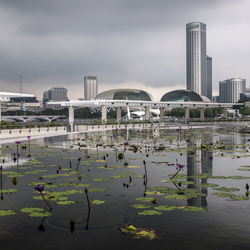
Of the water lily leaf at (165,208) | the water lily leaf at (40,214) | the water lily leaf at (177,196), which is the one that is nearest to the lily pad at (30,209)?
the water lily leaf at (40,214)

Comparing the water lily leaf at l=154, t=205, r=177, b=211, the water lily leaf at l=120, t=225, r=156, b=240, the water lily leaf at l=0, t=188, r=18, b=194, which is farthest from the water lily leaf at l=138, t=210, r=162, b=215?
the water lily leaf at l=0, t=188, r=18, b=194

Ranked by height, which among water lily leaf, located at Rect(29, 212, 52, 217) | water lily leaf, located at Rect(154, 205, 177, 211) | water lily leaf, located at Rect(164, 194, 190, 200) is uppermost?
water lily leaf, located at Rect(164, 194, 190, 200)

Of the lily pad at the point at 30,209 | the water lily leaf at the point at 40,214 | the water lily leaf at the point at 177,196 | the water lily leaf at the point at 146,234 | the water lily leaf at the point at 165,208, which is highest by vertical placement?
the water lily leaf at the point at 177,196

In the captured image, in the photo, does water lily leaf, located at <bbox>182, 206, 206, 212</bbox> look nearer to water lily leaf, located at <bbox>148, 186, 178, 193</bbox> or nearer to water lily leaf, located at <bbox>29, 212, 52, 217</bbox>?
water lily leaf, located at <bbox>148, 186, 178, 193</bbox>

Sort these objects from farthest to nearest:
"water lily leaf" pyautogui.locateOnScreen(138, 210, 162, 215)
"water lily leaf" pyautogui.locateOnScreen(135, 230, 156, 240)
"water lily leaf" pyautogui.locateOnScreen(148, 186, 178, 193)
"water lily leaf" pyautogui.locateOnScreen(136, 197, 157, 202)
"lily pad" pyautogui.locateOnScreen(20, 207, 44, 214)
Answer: "water lily leaf" pyautogui.locateOnScreen(148, 186, 178, 193)
"water lily leaf" pyautogui.locateOnScreen(136, 197, 157, 202)
"lily pad" pyautogui.locateOnScreen(20, 207, 44, 214)
"water lily leaf" pyautogui.locateOnScreen(138, 210, 162, 215)
"water lily leaf" pyautogui.locateOnScreen(135, 230, 156, 240)

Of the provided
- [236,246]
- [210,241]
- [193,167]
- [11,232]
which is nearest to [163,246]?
[210,241]

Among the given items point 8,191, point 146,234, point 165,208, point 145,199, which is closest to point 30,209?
point 8,191

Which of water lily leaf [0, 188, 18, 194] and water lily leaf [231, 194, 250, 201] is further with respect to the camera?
water lily leaf [0, 188, 18, 194]

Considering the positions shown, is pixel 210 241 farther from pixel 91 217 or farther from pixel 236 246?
pixel 91 217

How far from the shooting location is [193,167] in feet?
50.8

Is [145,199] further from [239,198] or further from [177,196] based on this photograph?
[239,198]

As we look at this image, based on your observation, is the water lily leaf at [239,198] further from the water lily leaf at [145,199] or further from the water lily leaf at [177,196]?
the water lily leaf at [145,199]

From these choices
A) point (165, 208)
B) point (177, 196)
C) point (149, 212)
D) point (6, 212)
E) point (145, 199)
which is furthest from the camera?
point (177, 196)

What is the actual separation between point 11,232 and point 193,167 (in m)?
10.5
